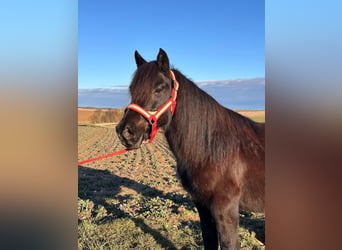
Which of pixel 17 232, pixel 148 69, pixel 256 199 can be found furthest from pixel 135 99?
pixel 17 232

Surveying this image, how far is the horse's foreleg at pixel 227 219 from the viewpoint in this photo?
2.63 meters

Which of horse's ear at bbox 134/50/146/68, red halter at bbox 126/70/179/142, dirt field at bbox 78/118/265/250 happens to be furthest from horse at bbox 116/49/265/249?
dirt field at bbox 78/118/265/250

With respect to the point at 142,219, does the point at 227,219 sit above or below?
above


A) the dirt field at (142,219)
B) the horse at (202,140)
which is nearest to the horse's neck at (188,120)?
the horse at (202,140)

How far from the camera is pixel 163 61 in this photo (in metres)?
2.78

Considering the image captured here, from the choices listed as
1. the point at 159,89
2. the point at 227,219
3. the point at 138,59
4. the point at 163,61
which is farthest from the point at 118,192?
the point at 163,61

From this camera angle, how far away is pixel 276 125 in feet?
2.17

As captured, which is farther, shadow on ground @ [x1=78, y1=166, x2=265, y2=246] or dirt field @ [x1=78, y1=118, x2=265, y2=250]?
shadow on ground @ [x1=78, y1=166, x2=265, y2=246]

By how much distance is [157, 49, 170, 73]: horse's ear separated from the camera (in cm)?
275

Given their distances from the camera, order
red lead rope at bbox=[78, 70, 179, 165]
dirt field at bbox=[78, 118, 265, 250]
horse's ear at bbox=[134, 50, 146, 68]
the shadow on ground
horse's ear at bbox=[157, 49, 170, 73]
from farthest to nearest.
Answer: the shadow on ground, dirt field at bbox=[78, 118, 265, 250], horse's ear at bbox=[134, 50, 146, 68], horse's ear at bbox=[157, 49, 170, 73], red lead rope at bbox=[78, 70, 179, 165]

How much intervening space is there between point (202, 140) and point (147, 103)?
74 cm

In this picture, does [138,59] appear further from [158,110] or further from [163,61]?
[158,110]

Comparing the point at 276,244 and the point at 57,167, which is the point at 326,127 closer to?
the point at 276,244

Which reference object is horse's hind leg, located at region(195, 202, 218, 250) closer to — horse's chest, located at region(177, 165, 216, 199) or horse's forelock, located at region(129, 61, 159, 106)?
horse's chest, located at region(177, 165, 216, 199)
